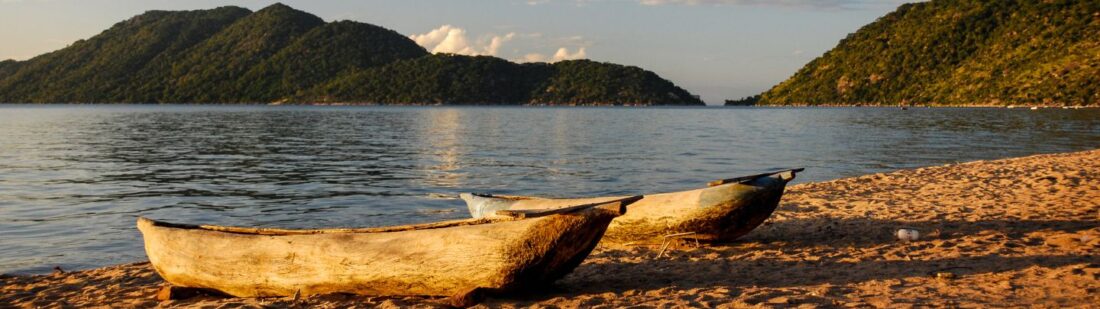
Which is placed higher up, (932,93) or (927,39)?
(927,39)

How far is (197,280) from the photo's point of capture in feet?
29.3

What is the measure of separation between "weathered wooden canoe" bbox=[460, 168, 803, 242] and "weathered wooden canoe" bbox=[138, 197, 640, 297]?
311 cm

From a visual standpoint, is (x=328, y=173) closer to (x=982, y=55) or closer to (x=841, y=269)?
(x=841, y=269)

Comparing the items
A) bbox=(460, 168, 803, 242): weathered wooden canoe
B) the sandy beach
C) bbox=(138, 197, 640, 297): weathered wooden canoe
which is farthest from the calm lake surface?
bbox=(460, 168, 803, 242): weathered wooden canoe

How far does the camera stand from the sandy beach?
26.2 feet

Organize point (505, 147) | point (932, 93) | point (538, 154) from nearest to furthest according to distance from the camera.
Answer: point (538, 154), point (505, 147), point (932, 93)

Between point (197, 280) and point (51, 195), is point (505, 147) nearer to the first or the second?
point (51, 195)

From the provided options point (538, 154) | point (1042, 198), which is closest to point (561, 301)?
point (1042, 198)

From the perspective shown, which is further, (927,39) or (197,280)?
(927,39)

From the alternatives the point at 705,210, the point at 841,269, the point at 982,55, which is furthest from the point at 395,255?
the point at 982,55

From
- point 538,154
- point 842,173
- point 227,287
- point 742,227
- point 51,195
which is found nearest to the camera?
point 227,287

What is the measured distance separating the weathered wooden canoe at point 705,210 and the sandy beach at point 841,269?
26cm

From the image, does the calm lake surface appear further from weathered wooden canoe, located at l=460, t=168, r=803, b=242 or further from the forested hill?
the forested hill

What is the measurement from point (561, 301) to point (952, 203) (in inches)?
402
